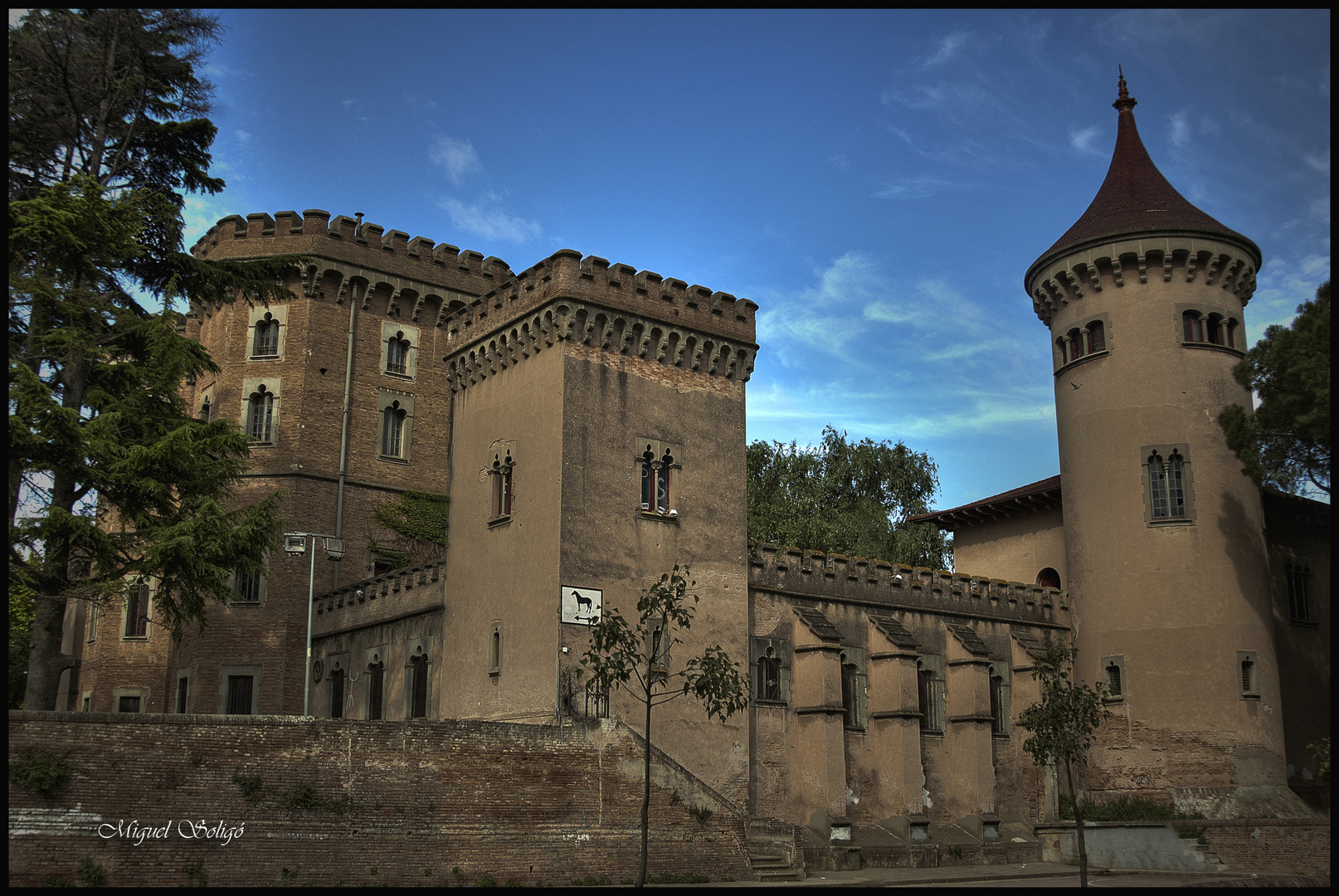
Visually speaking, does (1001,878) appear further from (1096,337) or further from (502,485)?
(1096,337)

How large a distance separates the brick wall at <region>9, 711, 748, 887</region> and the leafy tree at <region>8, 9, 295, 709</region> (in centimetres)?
475

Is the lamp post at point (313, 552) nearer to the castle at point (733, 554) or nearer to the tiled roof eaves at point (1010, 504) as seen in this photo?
the castle at point (733, 554)

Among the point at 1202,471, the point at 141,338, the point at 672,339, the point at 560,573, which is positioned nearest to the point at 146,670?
the point at 141,338

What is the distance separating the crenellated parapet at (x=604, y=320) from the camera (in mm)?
27484

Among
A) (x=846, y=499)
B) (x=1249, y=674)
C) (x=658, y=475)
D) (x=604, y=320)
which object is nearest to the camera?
(x=604, y=320)

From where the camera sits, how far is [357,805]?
1938 cm

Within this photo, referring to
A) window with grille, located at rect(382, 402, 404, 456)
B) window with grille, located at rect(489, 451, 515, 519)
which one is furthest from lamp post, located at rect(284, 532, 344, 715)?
window with grille, located at rect(489, 451, 515, 519)

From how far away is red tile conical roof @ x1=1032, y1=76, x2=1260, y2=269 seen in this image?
33094 millimetres

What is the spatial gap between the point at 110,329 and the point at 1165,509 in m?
26.9

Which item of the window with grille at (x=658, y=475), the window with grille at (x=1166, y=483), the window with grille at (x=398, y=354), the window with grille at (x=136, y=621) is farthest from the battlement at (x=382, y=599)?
the window with grille at (x=1166, y=483)

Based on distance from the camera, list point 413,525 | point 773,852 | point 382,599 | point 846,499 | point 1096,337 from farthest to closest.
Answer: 1. point 846,499
2. point 413,525
3. point 1096,337
4. point 382,599
5. point 773,852

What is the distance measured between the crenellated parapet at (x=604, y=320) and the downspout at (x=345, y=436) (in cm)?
640

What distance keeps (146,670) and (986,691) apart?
24.8 metres

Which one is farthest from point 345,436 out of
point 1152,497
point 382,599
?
point 1152,497
